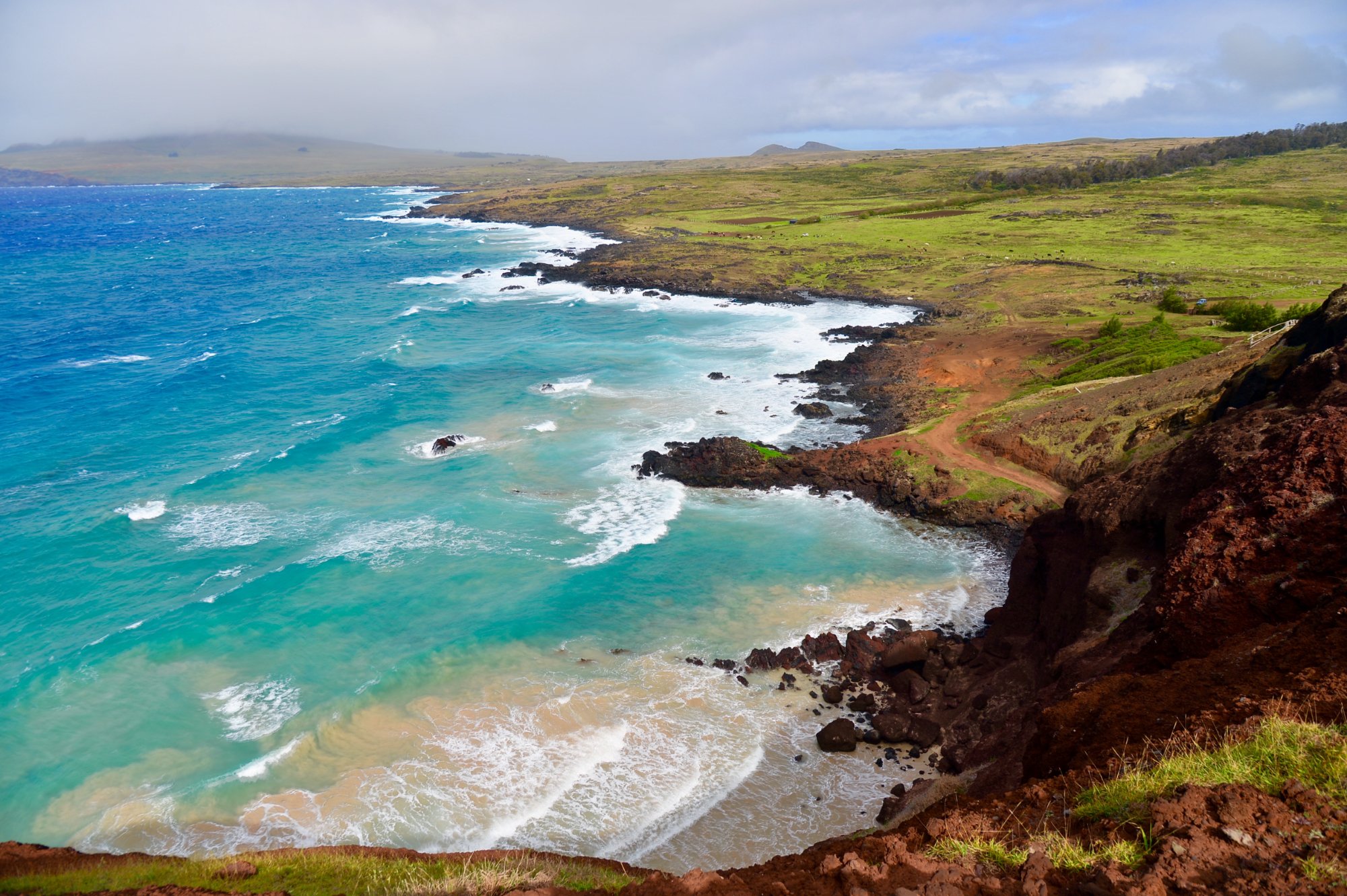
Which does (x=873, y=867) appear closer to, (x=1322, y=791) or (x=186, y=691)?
Answer: (x=1322, y=791)

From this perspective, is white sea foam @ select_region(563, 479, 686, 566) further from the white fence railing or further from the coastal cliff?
the white fence railing

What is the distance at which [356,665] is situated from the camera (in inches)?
948

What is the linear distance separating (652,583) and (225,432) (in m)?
30.5

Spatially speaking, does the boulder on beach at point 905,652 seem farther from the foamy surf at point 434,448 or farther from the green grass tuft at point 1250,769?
the foamy surf at point 434,448

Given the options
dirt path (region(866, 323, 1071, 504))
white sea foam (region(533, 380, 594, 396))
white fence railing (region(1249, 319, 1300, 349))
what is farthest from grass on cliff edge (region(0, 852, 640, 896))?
white sea foam (region(533, 380, 594, 396))

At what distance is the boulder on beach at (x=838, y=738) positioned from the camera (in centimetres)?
1953

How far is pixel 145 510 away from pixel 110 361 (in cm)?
3253

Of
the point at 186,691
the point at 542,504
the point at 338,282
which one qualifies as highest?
the point at 338,282

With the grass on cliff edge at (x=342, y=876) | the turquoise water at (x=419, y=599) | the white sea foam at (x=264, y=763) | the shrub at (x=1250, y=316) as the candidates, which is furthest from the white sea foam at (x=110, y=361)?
the shrub at (x=1250, y=316)

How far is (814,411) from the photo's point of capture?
4431 cm

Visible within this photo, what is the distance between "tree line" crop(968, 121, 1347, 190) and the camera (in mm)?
136875

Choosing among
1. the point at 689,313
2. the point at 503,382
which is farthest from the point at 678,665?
the point at 689,313

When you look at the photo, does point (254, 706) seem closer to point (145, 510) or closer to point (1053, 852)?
point (145, 510)

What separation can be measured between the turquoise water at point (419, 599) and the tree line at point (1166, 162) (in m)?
106
